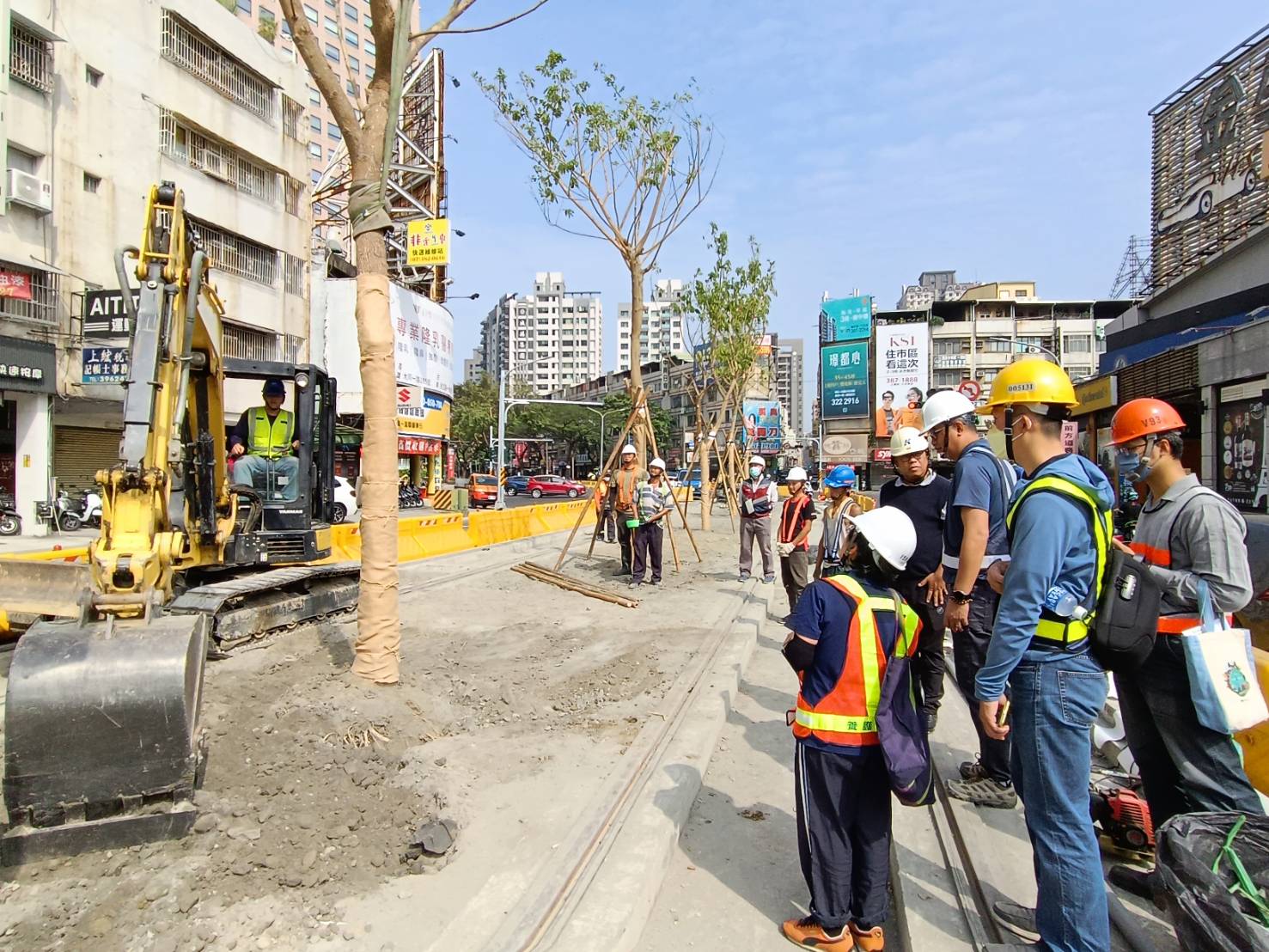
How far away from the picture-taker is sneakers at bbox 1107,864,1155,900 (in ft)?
10.3

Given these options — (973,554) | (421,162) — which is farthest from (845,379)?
(973,554)

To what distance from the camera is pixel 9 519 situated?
60.8 ft

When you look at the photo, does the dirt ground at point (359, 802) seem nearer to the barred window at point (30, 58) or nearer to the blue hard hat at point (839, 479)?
the blue hard hat at point (839, 479)

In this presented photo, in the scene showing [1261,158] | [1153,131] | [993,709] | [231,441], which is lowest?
[993,709]

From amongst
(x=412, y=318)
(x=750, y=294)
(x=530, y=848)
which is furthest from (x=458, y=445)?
(x=530, y=848)

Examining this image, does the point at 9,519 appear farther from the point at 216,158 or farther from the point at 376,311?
the point at 376,311

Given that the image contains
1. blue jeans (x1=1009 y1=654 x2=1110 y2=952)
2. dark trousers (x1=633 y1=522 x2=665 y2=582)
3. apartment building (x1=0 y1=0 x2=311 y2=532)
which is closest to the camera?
blue jeans (x1=1009 y1=654 x2=1110 y2=952)

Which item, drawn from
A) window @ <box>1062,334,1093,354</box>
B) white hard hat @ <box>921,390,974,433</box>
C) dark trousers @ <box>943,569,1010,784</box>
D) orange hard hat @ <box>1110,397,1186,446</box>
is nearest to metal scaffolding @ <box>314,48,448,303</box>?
white hard hat @ <box>921,390,974,433</box>

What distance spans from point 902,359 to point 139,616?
6341 cm

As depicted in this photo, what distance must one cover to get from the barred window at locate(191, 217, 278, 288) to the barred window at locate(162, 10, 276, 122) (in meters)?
4.57

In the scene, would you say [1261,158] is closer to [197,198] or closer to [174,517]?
[174,517]

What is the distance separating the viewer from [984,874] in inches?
129

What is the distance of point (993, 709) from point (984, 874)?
3.77ft

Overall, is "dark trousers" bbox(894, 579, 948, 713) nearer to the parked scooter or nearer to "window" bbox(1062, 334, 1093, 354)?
the parked scooter
